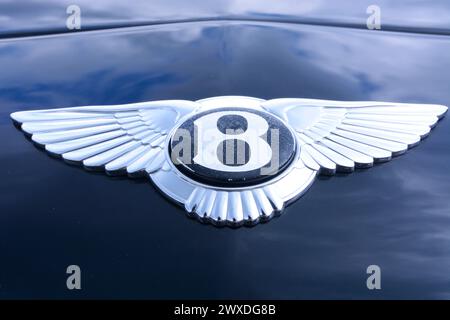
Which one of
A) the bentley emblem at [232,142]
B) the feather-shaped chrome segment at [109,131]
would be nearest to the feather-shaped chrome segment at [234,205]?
the bentley emblem at [232,142]

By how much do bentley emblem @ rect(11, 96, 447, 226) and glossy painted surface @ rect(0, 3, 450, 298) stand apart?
0.09 ft

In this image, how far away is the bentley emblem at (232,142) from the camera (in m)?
1.43

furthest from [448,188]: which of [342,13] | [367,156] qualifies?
[342,13]

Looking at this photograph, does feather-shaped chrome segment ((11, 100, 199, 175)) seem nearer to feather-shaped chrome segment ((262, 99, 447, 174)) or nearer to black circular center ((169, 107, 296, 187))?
black circular center ((169, 107, 296, 187))

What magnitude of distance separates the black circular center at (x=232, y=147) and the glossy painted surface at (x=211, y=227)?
8 centimetres

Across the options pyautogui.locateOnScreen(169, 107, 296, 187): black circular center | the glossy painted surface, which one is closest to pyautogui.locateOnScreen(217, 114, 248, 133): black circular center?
pyautogui.locateOnScreen(169, 107, 296, 187): black circular center

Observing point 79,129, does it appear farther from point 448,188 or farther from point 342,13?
point 342,13

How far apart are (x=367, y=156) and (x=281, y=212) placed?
22 centimetres

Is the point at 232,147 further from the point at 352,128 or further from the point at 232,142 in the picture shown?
the point at 352,128

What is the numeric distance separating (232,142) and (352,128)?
10.1 inches

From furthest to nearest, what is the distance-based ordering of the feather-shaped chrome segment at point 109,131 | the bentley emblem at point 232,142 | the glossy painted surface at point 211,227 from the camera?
the feather-shaped chrome segment at point 109,131 → the bentley emblem at point 232,142 → the glossy painted surface at point 211,227

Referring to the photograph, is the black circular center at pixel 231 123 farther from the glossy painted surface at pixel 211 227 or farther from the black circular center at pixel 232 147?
the glossy painted surface at pixel 211 227

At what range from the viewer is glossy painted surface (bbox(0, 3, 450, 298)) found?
4.22 feet

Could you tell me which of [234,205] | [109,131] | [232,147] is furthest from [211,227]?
[109,131]
